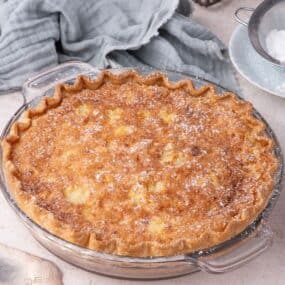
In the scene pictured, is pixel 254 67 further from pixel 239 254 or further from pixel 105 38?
pixel 239 254

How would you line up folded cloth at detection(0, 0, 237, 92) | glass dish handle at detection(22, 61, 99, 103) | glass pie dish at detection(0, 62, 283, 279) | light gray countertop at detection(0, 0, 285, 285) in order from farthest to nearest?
folded cloth at detection(0, 0, 237, 92), glass dish handle at detection(22, 61, 99, 103), light gray countertop at detection(0, 0, 285, 285), glass pie dish at detection(0, 62, 283, 279)

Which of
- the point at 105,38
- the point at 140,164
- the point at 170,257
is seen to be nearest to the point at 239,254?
the point at 170,257

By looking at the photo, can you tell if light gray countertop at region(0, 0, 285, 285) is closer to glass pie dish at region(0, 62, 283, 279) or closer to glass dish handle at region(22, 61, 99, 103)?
glass pie dish at region(0, 62, 283, 279)

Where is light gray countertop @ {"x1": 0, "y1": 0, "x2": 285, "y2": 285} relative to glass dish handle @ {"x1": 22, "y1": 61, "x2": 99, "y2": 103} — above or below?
below

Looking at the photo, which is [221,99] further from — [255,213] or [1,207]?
[1,207]

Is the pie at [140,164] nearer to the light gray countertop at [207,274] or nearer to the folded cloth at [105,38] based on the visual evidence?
the light gray countertop at [207,274]

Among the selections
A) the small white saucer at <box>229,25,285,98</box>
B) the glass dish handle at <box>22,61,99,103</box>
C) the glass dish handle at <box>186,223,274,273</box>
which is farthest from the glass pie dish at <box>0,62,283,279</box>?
the small white saucer at <box>229,25,285,98</box>
